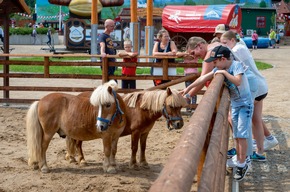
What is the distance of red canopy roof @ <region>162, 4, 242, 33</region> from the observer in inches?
1193

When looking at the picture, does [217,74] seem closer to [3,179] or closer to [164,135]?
[3,179]

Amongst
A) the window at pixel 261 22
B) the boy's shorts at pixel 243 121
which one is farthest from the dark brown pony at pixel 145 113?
the window at pixel 261 22

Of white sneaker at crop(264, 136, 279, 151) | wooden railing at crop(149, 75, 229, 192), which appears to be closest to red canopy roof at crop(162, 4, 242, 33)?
white sneaker at crop(264, 136, 279, 151)

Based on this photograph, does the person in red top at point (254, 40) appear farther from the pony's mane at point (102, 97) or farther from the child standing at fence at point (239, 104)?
the child standing at fence at point (239, 104)

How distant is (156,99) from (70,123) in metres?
1.16

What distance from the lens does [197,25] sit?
3105cm

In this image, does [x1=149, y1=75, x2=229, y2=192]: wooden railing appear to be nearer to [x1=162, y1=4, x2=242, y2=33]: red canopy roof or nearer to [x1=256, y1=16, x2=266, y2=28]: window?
[x1=162, y1=4, x2=242, y2=33]: red canopy roof

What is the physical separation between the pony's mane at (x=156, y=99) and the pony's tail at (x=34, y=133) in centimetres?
121

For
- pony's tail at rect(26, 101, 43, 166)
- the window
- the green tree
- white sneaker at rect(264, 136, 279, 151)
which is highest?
the green tree

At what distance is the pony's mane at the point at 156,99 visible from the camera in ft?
20.4

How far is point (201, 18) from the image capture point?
30.8m

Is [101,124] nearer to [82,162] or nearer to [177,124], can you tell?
[177,124]

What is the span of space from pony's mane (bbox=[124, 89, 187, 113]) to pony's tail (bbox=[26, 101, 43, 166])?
1.21 metres

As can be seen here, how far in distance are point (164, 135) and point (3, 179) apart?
11.4 feet
